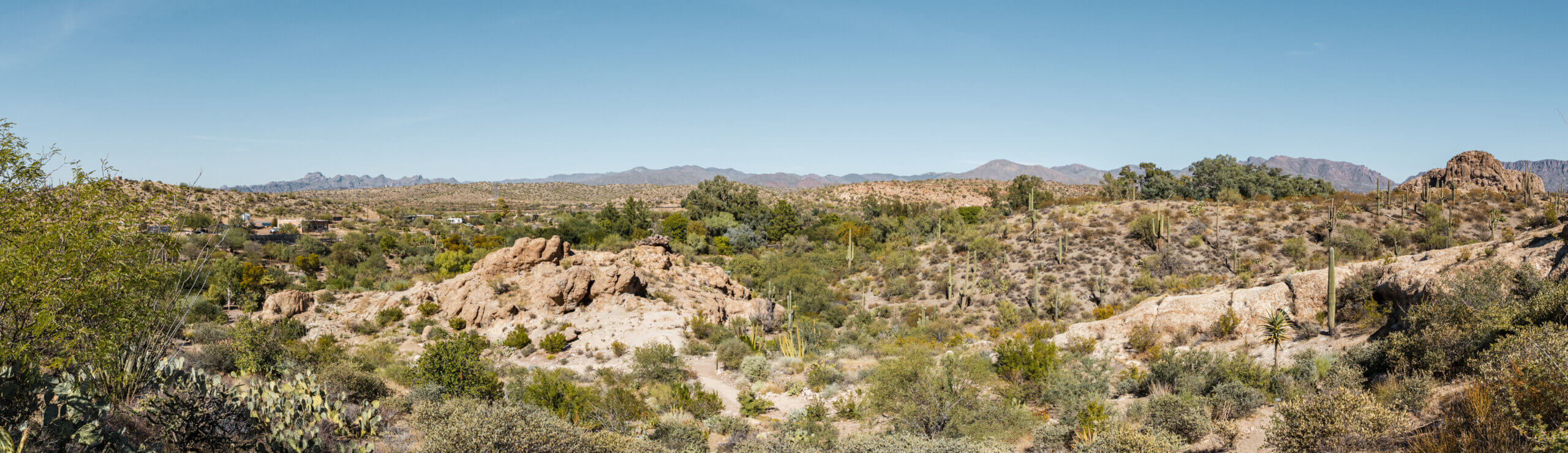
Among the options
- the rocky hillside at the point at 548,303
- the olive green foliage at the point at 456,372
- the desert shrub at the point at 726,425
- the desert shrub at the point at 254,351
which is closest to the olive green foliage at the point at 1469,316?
the desert shrub at the point at 726,425

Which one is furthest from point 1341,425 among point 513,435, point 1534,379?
point 513,435

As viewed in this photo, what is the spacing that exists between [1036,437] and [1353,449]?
394cm

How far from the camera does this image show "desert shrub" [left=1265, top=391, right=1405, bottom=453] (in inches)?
277

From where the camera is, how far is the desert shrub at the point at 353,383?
11.6 meters

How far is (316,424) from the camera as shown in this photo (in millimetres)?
8641

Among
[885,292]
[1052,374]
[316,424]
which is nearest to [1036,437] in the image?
[1052,374]

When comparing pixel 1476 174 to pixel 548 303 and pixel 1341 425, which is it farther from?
pixel 548 303

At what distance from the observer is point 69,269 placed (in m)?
6.25

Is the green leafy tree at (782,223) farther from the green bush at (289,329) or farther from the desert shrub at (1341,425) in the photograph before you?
the desert shrub at (1341,425)

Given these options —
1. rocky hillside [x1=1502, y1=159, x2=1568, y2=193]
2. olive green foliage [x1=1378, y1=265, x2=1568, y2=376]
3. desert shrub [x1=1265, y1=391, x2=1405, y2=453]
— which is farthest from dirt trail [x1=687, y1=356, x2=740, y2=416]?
rocky hillside [x1=1502, y1=159, x2=1568, y2=193]

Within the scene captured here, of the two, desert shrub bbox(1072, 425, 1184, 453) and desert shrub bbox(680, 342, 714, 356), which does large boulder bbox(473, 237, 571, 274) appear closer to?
desert shrub bbox(680, 342, 714, 356)

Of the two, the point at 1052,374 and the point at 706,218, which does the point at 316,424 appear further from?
the point at 706,218

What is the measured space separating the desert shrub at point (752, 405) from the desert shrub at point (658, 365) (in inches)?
73.5

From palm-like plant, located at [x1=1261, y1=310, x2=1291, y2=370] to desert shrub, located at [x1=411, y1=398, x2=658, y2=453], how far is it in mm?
11501
